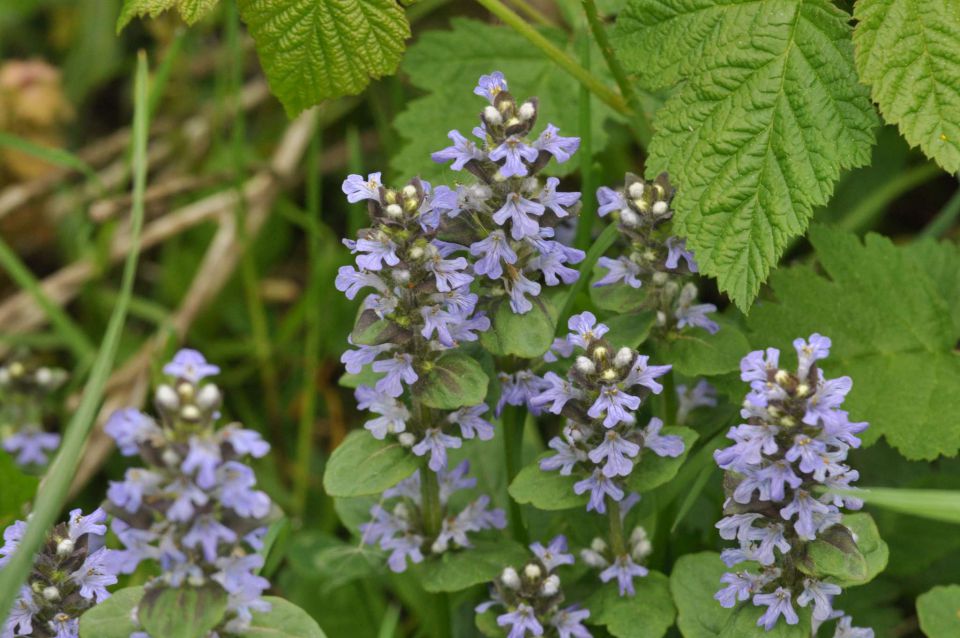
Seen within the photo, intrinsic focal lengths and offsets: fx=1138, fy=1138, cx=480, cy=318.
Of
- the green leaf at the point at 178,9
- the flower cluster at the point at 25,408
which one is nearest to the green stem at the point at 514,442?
the green leaf at the point at 178,9

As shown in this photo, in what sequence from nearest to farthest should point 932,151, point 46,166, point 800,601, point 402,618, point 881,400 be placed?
point 800,601 < point 932,151 < point 881,400 < point 402,618 < point 46,166

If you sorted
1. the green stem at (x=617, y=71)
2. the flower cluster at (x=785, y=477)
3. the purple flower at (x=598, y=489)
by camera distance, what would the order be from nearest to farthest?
the flower cluster at (x=785, y=477), the purple flower at (x=598, y=489), the green stem at (x=617, y=71)

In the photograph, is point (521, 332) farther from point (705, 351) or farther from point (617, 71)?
point (617, 71)

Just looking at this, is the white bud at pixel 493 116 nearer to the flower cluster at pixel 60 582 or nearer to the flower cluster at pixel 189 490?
the flower cluster at pixel 189 490

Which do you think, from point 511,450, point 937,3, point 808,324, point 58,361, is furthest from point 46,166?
point 937,3

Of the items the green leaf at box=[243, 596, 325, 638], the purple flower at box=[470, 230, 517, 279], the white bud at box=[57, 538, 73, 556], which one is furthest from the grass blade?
the purple flower at box=[470, 230, 517, 279]

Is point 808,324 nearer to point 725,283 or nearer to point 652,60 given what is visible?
point 725,283
